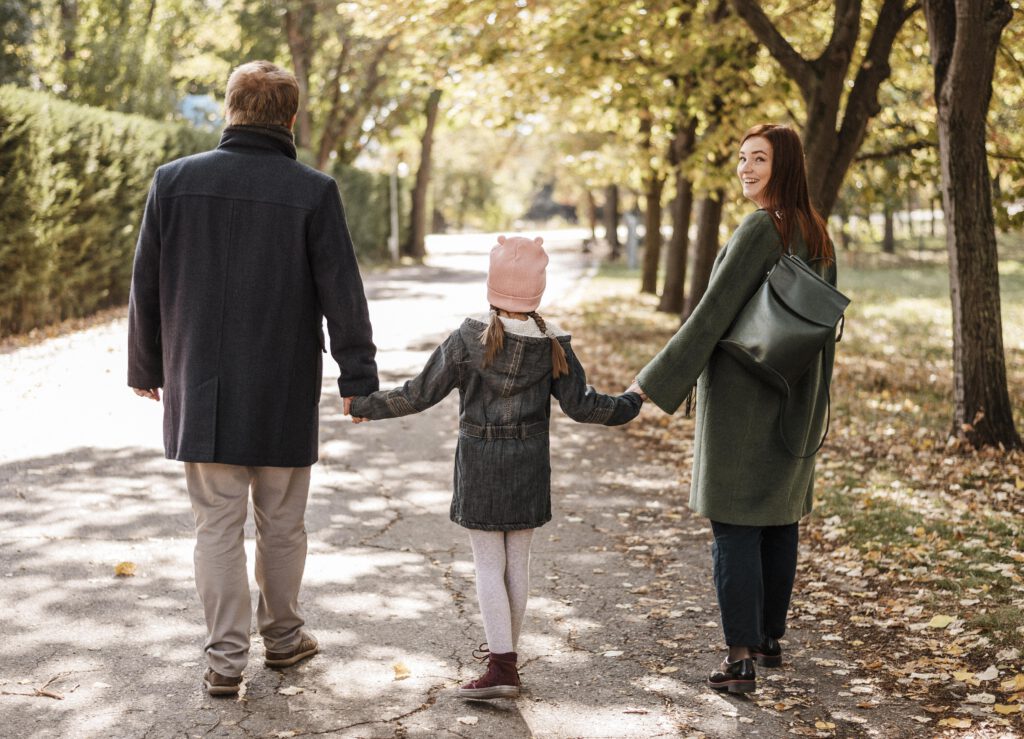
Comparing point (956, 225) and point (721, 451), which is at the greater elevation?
point (956, 225)

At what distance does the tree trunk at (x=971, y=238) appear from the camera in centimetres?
881

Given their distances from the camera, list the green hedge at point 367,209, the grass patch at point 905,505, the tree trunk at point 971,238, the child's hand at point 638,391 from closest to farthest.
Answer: the child's hand at point 638,391 < the grass patch at point 905,505 < the tree trunk at point 971,238 < the green hedge at point 367,209

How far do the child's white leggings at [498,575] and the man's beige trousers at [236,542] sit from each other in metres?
0.69

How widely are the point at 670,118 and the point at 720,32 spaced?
96.6 inches

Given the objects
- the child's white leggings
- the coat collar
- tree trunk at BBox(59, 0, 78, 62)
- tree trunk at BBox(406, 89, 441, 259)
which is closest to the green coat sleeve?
the child's white leggings

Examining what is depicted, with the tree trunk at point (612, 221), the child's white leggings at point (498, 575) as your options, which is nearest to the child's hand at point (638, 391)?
the child's white leggings at point (498, 575)

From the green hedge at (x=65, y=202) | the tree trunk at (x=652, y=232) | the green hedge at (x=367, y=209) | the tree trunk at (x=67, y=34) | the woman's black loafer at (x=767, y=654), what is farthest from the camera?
the green hedge at (x=367, y=209)

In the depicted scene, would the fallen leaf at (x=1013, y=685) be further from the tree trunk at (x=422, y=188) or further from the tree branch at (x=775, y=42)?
the tree trunk at (x=422, y=188)

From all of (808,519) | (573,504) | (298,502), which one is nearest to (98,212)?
(573,504)

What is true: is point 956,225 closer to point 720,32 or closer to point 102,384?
point 720,32

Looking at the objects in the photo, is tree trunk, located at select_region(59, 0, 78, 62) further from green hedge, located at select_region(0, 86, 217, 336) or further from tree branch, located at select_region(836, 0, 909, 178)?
tree branch, located at select_region(836, 0, 909, 178)

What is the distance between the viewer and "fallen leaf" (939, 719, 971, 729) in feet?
13.0

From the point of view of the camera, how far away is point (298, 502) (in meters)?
4.25

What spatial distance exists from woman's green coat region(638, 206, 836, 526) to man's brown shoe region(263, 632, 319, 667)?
158 centimetres
